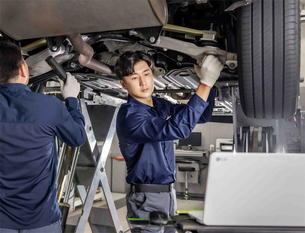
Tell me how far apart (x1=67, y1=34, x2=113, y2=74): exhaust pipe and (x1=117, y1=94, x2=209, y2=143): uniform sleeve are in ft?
1.49

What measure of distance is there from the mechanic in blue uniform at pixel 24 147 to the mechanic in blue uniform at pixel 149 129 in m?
0.32

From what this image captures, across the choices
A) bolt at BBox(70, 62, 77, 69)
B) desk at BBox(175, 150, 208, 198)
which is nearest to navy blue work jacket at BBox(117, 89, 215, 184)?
bolt at BBox(70, 62, 77, 69)

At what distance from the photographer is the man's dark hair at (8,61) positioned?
3.97 feet

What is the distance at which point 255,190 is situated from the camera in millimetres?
684

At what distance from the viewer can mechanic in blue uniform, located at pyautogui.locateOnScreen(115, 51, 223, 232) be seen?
1188 millimetres

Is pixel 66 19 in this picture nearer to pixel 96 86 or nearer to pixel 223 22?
pixel 223 22

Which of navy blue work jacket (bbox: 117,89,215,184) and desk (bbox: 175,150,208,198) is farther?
desk (bbox: 175,150,208,198)

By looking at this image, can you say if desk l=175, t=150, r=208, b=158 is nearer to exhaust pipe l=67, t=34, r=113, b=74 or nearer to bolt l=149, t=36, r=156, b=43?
exhaust pipe l=67, t=34, r=113, b=74

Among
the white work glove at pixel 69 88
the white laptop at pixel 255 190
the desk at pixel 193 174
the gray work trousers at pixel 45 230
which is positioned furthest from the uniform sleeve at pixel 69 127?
the desk at pixel 193 174

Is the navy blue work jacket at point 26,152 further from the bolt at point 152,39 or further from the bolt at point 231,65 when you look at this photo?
the bolt at point 231,65

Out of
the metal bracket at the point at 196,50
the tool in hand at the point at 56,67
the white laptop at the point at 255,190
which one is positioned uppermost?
the metal bracket at the point at 196,50

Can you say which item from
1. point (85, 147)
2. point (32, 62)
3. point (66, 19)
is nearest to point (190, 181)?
point (85, 147)

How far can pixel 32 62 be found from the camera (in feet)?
5.36

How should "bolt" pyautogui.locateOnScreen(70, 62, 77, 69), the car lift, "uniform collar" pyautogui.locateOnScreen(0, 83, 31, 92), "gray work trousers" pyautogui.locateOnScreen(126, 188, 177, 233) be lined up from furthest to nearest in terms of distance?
the car lift < "bolt" pyautogui.locateOnScreen(70, 62, 77, 69) < "gray work trousers" pyautogui.locateOnScreen(126, 188, 177, 233) < "uniform collar" pyautogui.locateOnScreen(0, 83, 31, 92)
